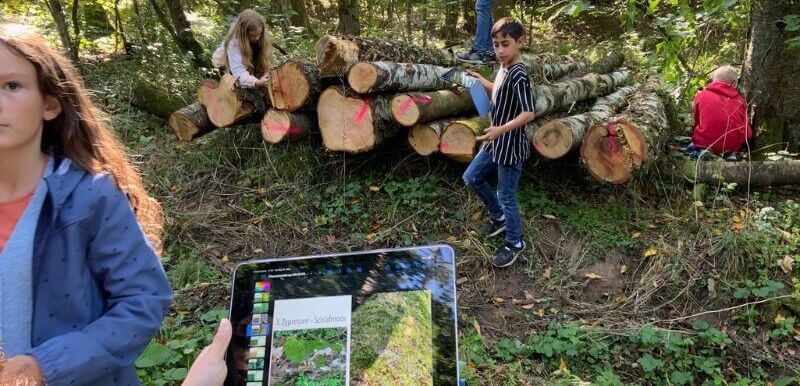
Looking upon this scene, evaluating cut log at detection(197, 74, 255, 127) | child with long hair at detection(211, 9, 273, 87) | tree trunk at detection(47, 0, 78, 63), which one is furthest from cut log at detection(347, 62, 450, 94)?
tree trunk at detection(47, 0, 78, 63)

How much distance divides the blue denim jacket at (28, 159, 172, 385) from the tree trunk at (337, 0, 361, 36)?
323 inches

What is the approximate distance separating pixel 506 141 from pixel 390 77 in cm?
110

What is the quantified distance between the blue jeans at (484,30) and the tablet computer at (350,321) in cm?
482

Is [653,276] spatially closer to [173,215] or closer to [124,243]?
[124,243]

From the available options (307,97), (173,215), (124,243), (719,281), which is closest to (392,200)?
(307,97)

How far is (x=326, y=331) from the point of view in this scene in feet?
4.41

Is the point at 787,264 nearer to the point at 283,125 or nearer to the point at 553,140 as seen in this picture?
the point at 553,140

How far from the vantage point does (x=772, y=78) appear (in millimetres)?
4730

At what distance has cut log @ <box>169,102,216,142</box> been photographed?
4.93 metres

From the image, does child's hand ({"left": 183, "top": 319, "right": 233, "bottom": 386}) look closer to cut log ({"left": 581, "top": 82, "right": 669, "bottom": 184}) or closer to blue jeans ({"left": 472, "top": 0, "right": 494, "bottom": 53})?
cut log ({"left": 581, "top": 82, "right": 669, "bottom": 184})

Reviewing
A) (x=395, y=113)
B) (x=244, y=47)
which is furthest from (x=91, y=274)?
(x=244, y=47)

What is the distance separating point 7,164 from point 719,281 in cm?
415

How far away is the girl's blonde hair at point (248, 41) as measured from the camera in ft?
15.5

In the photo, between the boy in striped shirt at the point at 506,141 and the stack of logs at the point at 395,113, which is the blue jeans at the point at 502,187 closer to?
the boy in striped shirt at the point at 506,141
